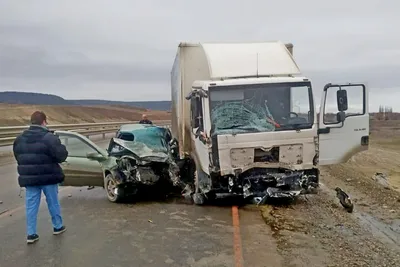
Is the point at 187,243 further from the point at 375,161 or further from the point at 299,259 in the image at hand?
the point at 375,161

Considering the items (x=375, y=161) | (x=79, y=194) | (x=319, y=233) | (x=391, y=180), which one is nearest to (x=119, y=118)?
(x=375, y=161)

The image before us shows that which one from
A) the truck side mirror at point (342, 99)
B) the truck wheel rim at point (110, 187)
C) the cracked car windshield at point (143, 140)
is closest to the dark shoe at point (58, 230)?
the truck wheel rim at point (110, 187)

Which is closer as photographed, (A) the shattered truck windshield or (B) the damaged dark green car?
(A) the shattered truck windshield

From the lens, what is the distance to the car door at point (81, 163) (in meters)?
10.5

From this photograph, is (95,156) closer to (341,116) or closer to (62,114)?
(341,116)

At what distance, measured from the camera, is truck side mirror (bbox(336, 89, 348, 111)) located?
9453 mm

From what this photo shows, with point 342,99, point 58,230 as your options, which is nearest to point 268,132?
point 342,99

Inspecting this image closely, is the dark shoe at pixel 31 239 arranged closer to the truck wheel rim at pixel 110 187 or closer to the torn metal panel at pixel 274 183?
the truck wheel rim at pixel 110 187

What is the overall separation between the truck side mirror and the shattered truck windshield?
514mm

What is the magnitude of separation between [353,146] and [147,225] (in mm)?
4444

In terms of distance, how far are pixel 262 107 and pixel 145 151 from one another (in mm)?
2673

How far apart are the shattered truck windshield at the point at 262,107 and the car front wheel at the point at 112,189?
2.44 metres

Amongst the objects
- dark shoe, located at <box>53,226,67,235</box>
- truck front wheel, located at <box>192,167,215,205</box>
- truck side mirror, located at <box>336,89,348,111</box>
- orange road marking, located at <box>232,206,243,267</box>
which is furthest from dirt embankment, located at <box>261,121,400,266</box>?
dark shoe, located at <box>53,226,67,235</box>

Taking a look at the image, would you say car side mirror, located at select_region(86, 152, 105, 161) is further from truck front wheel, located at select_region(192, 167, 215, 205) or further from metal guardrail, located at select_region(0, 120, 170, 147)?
metal guardrail, located at select_region(0, 120, 170, 147)
